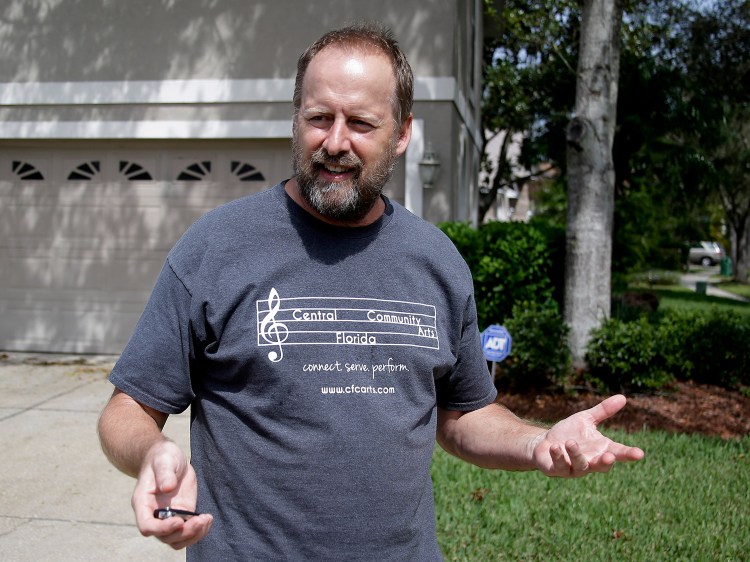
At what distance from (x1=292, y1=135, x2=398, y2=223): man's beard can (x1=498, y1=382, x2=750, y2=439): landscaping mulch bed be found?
4.81 metres

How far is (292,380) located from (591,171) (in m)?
6.26

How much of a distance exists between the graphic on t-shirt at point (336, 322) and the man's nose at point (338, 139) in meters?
0.36

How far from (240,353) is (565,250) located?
657 cm

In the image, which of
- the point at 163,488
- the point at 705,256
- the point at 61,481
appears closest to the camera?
the point at 163,488

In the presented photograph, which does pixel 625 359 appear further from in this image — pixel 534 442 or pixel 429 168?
pixel 534 442

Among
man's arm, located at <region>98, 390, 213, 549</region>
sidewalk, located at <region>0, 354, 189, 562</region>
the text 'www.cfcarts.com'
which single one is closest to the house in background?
sidewalk, located at <region>0, 354, 189, 562</region>

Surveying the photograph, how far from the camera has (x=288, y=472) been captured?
186 cm

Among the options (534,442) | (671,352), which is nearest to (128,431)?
(534,442)

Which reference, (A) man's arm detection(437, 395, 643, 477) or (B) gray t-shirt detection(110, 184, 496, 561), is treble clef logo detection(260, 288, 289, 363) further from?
(A) man's arm detection(437, 395, 643, 477)

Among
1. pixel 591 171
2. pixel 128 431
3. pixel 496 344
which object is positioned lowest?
pixel 496 344

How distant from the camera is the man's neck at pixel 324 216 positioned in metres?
2.05

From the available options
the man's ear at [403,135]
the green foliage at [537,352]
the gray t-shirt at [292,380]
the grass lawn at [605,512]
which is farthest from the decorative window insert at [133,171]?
the gray t-shirt at [292,380]

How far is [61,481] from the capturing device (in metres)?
5.32

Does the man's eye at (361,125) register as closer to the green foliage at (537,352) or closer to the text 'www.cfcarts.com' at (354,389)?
the text 'www.cfcarts.com' at (354,389)
